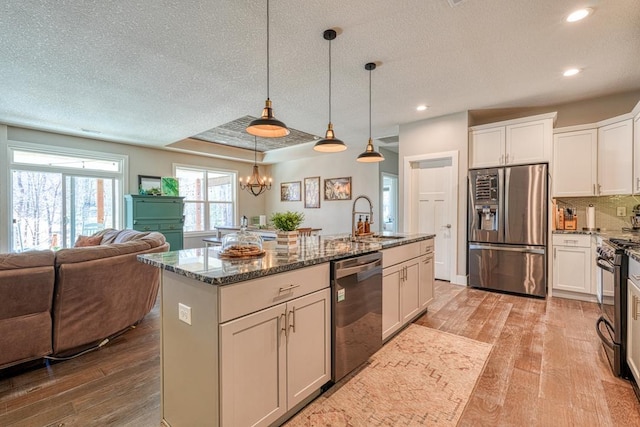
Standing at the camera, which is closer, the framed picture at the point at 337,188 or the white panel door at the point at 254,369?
the white panel door at the point at 254,369

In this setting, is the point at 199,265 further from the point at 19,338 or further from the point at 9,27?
the point at 9,27

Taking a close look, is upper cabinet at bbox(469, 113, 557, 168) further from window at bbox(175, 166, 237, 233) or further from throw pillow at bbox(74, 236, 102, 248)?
window at bbox(175, 166, 237, 233)

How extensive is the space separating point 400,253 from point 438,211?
8.39 feet

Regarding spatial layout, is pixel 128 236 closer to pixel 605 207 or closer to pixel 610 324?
pixel 610 324

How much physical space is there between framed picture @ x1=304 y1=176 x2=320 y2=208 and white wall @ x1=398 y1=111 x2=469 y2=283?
3.30 meters

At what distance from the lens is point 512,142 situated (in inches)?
165

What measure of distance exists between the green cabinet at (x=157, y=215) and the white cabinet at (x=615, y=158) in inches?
296

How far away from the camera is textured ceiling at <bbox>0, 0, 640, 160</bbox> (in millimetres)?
2271

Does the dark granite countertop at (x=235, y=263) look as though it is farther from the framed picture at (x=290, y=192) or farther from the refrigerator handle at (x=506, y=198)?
the framed picture at (x=290, y=192)

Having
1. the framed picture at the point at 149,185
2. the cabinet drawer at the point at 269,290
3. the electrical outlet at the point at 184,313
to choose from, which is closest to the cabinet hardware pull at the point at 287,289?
the cabinet drawer at the point at 269,290

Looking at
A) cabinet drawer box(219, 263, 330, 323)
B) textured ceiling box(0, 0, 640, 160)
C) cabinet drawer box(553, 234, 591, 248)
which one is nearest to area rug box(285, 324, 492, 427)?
cabinet drawer box(219, 263, 330, 323)

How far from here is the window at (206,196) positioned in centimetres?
777

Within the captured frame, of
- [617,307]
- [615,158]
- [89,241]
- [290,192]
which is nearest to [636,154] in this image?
[615,158]

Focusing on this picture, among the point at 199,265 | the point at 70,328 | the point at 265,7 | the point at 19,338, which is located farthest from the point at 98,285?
the point at 265,7
